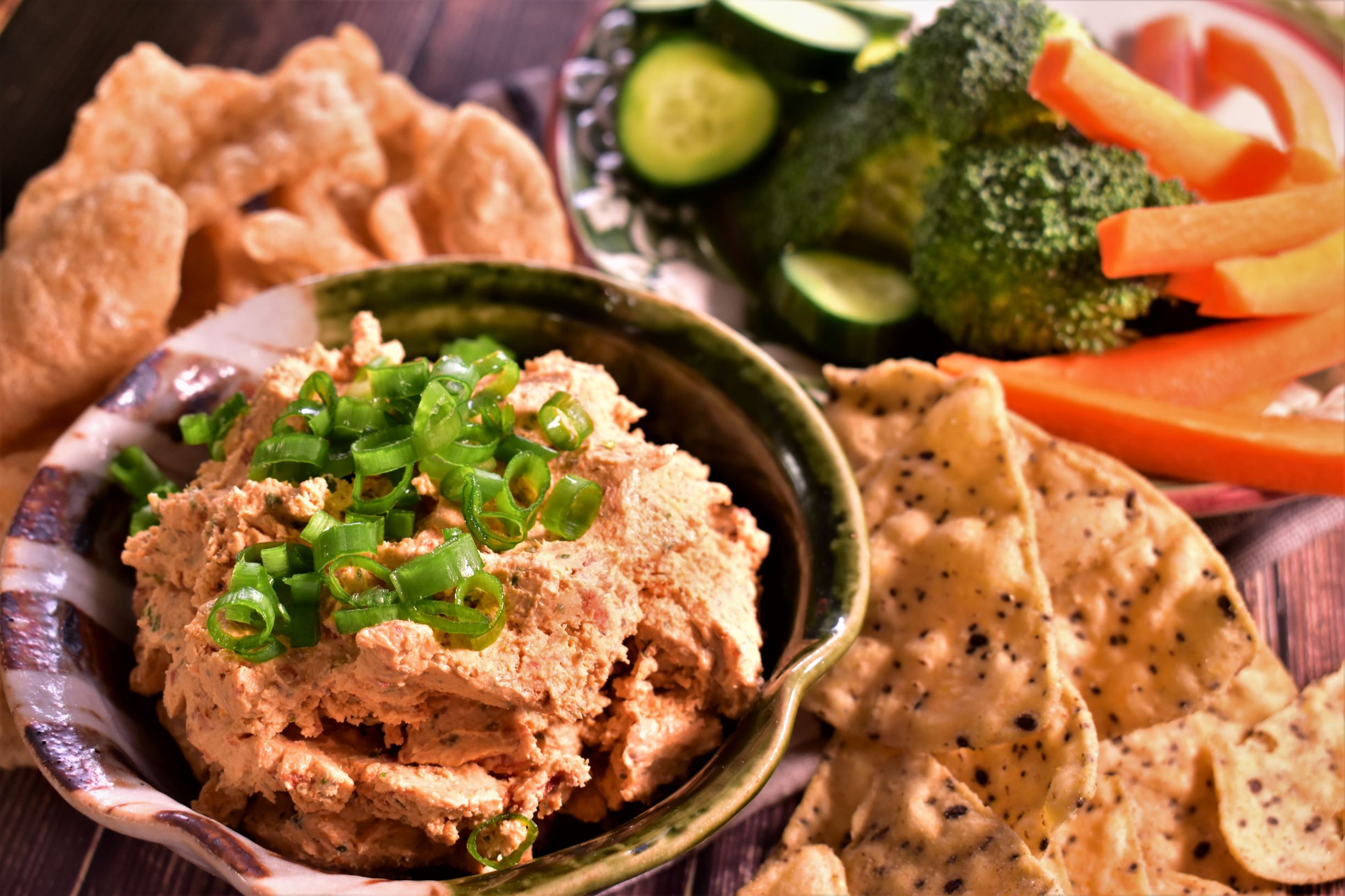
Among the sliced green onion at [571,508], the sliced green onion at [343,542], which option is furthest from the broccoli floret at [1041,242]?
the sliced green onion at [343,542]

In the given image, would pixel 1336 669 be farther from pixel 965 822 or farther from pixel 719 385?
pixel 719 385

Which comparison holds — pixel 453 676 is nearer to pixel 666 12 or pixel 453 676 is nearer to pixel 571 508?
pixel 571 508

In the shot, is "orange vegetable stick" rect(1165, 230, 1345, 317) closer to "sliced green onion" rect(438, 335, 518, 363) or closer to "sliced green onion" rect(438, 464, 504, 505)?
"sliced green onion" rect(438, 335, 518, 363)

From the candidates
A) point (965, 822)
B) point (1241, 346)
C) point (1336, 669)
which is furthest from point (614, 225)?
point (1336, 669)

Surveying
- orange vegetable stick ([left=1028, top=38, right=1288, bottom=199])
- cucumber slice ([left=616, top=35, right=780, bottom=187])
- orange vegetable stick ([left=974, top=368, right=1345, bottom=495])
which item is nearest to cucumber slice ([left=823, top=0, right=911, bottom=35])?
cucumber slice ([left=616, top=35, right=780, bottom=187])

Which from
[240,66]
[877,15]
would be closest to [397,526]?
[877,15]

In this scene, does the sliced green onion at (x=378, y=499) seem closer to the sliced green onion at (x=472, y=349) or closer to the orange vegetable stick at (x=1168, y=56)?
the sliced green onion at (x=472, y=349)
